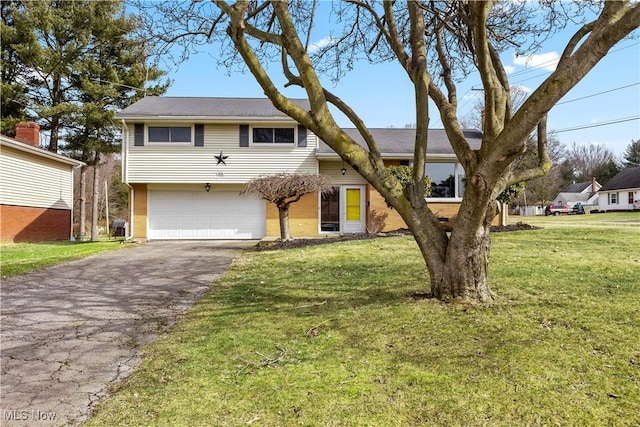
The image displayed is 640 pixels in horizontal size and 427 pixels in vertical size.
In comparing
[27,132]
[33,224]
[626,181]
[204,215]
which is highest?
[27,132]

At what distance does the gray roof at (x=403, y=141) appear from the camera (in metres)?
15.4

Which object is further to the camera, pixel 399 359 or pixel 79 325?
pixel 79 325

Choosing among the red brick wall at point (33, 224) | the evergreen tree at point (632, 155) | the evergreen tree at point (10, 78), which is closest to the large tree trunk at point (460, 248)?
the red brick wall at point (33, 224)

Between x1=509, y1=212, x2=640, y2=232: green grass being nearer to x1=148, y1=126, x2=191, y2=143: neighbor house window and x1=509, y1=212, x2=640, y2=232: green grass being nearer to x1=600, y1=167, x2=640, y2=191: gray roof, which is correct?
x1=600, y1=167, x2=640, y2=191: gray roof

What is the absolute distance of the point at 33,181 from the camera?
1652 cm

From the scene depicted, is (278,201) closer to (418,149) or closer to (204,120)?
(204,120)

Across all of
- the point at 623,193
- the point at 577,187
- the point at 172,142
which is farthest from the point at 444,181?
the point at 577,187

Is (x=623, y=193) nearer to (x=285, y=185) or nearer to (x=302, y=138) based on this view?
(x=302, y=138)

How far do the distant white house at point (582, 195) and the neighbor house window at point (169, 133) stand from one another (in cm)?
5171

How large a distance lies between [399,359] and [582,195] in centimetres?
6195

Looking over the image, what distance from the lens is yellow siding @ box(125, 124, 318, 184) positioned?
1504 centimetres

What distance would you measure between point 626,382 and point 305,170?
13262 millimetres

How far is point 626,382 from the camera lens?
265 cm

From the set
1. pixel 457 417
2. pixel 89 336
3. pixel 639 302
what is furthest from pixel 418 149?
pixel 89 336
